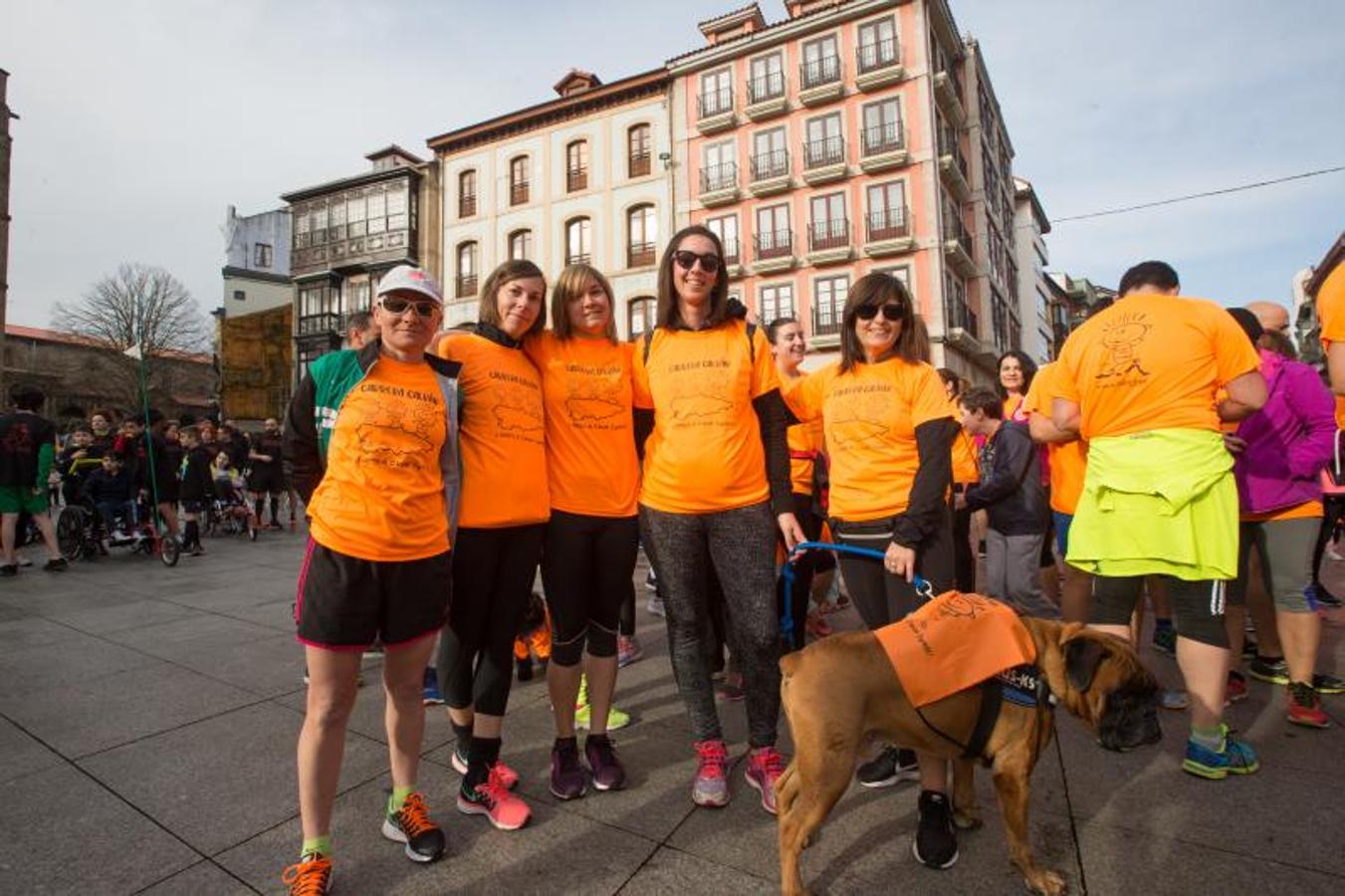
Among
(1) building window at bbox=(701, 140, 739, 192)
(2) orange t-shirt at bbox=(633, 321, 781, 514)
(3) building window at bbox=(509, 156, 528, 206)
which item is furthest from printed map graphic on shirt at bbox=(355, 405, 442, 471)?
(3) building window at bbox=(509, 156, 528, 206)

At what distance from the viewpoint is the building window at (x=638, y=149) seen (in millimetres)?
25406

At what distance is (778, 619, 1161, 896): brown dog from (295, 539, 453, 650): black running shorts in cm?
128

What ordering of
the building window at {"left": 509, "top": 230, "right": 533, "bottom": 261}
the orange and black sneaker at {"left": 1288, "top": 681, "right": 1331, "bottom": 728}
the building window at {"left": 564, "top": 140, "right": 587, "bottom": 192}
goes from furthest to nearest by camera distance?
the building window at {"left": 509, "top": 230, "right": 533, "bottom": 261} < the building window at {"left": 564, "top": 140, "right": 587, "bottom": 192} < the orange and black sneaker at {"left": 1288, "top": 681, "right": 1331, "bottom": 728}

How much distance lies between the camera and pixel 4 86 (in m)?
33.1

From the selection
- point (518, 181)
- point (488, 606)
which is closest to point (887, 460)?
point (488, 606)

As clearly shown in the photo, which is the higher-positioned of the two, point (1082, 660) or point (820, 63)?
point (820, 63)

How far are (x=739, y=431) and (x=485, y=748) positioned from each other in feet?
5.42

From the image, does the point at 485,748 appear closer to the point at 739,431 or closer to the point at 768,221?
the point at 739,431

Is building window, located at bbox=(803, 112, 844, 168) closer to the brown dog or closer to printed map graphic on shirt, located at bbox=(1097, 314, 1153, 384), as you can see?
printed map graphic on shirt, located at bbox=(1097, 314, 1153, 384)

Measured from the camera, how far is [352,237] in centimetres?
3075

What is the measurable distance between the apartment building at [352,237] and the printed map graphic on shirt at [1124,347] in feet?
100

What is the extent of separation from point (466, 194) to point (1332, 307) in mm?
30252

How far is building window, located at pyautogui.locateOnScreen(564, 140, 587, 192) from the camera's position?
26.0 metres

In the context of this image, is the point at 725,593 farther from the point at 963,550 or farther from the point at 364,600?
the point at 963,550
